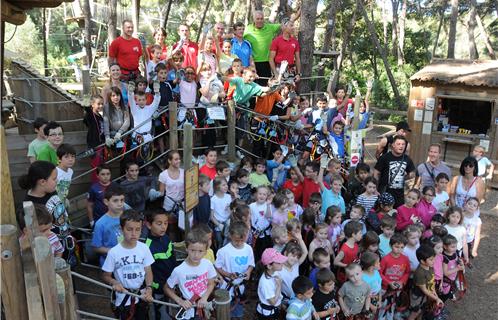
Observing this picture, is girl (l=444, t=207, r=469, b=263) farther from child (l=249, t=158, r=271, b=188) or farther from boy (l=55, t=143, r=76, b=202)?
boy (l=55, t=143, r=76, b=202)

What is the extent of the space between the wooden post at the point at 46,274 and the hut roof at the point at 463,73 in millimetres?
11258

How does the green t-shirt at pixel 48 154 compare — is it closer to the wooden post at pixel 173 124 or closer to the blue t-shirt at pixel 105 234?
the blue t-shirt at pixel 105 234

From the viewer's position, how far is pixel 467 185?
6.52m

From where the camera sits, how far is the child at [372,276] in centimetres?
462

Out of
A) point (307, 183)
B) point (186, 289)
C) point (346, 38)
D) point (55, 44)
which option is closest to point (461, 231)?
point (307, 183)

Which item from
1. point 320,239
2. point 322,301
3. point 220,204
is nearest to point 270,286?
point 322,301

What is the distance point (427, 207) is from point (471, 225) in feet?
2.28

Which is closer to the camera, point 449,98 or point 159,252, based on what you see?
point 159,252

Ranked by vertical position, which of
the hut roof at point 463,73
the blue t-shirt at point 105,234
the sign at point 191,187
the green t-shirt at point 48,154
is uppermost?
the hut roof at point 463,73

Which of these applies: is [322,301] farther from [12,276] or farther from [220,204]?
[12,276]

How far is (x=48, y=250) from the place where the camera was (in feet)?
6.82

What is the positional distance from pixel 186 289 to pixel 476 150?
20.6 feet

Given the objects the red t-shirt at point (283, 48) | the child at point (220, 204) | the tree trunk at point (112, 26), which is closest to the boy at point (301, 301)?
the child at point (220, 204)

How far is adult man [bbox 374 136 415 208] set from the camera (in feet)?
20.4
